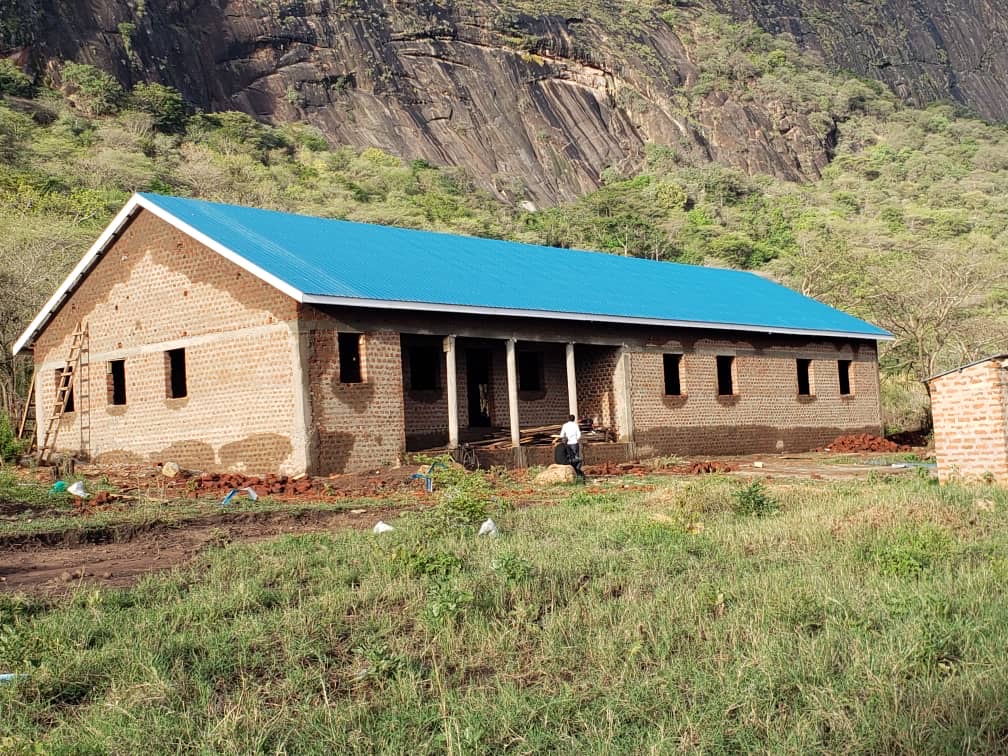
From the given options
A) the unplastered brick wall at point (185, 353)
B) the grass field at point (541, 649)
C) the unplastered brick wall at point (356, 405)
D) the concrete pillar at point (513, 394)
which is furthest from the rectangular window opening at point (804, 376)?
the grass field at point (541, 649)

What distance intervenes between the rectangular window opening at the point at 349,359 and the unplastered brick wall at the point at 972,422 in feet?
34.4

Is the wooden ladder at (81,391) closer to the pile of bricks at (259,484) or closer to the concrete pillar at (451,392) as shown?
the pile of bricks at (259,484)

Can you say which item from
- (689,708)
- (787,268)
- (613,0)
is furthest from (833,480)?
(613,0)

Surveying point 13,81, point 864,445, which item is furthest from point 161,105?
point 864,445

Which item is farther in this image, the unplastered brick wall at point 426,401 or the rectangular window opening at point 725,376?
the rectangular window opening at point 725,376

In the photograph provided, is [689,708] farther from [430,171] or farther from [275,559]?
[430,171]

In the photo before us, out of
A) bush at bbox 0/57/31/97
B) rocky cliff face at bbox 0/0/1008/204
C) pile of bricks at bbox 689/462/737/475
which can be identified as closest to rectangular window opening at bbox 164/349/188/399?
pile of bricks at bbox 689/462/737/475

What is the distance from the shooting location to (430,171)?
282 feet

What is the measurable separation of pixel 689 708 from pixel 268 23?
3946 inches

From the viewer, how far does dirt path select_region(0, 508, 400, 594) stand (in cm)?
905

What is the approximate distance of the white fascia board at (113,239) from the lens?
18.8 m

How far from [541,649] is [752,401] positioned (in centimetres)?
2199

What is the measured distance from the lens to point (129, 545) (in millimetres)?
11250

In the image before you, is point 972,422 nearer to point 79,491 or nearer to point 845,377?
point 79,491
